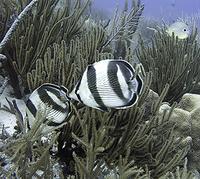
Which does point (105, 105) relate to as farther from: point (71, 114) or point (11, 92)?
point (11, 92)

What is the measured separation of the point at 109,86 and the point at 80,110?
2.82ft

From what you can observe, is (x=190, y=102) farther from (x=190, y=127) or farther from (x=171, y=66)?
(x=171, y=66)

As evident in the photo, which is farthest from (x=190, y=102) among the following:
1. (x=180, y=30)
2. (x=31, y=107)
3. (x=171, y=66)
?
(x=31, y=107)

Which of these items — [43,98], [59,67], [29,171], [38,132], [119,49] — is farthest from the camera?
[119,49]

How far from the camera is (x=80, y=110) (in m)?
2.99

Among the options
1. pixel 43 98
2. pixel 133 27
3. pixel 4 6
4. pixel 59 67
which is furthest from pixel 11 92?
pixel 133 27

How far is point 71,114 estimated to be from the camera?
303 centimetres

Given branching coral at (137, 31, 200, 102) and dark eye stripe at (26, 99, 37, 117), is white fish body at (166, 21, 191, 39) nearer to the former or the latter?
branching coral at (137, 31, 200, 102)

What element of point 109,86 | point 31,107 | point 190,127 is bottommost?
point 190,127

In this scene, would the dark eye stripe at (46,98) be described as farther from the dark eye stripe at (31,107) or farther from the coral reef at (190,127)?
the coral reef at (190,127)

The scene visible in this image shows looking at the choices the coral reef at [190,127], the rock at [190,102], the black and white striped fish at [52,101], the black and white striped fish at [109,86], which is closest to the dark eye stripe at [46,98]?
the black and white striped fish at [52,101]

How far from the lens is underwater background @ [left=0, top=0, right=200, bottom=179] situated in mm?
2260

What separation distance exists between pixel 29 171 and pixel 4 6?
2.65 m

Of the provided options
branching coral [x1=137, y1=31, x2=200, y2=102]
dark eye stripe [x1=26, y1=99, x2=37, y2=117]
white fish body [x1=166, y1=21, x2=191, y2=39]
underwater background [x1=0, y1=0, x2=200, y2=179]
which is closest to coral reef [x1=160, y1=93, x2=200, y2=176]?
underwater background [x1=0, y1=0, x2=200, y2=179]
